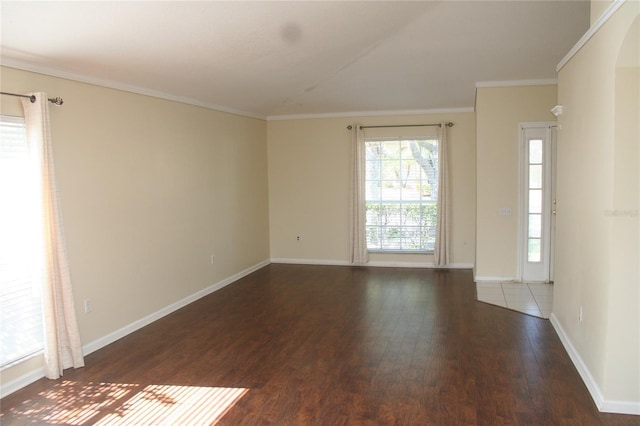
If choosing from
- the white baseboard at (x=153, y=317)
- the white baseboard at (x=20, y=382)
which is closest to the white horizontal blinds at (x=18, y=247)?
the white baseboard at (x=20, y=382)

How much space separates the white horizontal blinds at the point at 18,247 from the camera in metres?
3.39

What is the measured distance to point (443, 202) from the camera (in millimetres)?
7203

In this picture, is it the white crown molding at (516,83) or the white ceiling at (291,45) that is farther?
the white crown molding at (516,83)

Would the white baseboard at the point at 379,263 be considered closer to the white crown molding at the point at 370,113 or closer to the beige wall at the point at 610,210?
the white crown molding at the point at 370,113

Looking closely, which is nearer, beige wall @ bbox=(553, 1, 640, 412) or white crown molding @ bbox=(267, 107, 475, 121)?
beige wall @ bbox=(553, 1, 640, 412)

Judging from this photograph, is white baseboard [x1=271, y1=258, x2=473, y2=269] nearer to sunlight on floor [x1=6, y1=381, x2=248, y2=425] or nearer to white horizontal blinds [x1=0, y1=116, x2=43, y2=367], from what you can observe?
sunlight on floor [x1=6, y1=381, x2=248, y2=425]

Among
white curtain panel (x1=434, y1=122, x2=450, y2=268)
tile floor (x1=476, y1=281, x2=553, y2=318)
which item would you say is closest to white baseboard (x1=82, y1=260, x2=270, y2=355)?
white curtain panel (x1=434, y1=122, x2=450, y2=268)

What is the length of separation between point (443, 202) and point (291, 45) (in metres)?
3.76

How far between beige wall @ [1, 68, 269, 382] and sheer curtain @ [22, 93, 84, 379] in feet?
0.58

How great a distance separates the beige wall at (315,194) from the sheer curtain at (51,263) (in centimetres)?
455

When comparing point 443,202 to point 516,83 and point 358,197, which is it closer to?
point 358,197

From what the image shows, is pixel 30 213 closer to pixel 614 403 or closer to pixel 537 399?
pixel 537 399

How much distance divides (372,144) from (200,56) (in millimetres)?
3937

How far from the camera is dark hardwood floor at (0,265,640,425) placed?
9.88ft
